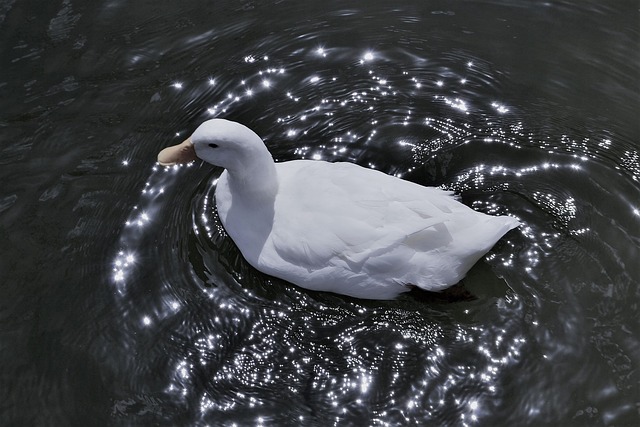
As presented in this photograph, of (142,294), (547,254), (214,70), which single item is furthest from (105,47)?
(547,254)

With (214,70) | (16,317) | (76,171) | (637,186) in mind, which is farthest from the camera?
(214,70)

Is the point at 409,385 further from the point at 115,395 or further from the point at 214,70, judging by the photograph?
the point at 214,70

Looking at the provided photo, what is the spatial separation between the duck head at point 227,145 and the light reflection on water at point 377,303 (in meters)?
0.64

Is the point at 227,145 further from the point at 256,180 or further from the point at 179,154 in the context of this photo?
the point at 179,154

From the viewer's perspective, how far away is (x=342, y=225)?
397 cm

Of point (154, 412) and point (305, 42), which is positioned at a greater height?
point (305, 42)

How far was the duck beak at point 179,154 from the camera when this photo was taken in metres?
4.22

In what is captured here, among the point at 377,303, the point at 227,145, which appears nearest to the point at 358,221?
the point at 377,303

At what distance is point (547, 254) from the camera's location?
4305 millimetres

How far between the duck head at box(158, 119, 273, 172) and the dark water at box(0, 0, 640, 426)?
0.65 metres

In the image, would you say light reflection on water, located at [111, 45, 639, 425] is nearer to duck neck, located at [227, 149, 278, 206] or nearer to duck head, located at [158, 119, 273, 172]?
duck neck, located at [227, 149, 278, 206]

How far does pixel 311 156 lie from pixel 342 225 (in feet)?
3.53

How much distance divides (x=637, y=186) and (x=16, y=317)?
3.87 metres

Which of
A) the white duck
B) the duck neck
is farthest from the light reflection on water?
the duck neck
